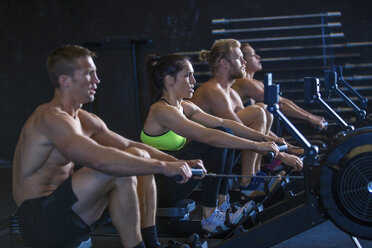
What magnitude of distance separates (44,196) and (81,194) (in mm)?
193

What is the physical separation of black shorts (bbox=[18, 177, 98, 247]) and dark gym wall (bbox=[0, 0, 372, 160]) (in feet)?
12.6

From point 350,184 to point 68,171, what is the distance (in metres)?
1.34

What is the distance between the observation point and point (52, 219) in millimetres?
2221

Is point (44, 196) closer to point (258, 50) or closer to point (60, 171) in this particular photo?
point (60, 171)

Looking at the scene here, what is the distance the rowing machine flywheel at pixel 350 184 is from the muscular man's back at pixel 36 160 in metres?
1.25

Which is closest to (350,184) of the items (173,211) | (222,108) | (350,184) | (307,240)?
(350,184)

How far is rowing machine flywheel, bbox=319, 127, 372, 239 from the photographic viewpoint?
2357 millimetres

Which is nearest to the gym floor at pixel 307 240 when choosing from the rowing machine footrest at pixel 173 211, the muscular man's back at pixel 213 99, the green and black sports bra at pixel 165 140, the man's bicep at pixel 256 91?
the rowing machine footrest at pixel 173 211

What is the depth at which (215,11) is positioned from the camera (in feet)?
20.9

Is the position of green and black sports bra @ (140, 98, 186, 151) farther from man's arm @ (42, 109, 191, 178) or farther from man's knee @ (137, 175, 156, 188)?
man's arm @ (42, 109, 191, 178)

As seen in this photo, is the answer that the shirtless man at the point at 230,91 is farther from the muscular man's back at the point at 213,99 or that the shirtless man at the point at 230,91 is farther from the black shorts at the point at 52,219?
the black shorts at the point at 52,219

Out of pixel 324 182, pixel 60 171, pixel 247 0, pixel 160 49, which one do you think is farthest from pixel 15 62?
pixel 324 182

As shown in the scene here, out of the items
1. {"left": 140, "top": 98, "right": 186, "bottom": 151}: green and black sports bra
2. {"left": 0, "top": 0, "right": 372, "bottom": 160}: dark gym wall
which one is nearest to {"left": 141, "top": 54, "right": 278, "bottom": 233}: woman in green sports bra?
{"left": 140, "top": 98, "right": 186, "bottom": 151}: green and black sports bra

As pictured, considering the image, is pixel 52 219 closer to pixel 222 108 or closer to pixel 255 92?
pixel 222 108
